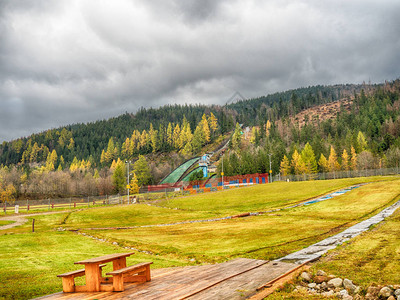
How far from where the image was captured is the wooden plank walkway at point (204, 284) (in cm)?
681

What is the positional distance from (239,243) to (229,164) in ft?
357

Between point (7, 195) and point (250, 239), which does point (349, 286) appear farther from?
point (7, 195)

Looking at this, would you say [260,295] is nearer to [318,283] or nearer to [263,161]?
[318,283]

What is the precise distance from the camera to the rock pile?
23.9ft

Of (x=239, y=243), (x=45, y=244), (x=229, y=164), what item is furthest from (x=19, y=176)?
(x=239, y=243)

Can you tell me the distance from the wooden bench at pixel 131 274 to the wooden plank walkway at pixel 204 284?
7.0 inches

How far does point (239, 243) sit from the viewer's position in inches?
746

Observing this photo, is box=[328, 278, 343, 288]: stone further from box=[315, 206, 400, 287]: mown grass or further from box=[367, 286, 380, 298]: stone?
box=[367, 286, 380, 298]: stone

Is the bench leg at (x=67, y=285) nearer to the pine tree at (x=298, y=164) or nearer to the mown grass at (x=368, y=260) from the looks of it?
the mown grass at (x=368, y=260)

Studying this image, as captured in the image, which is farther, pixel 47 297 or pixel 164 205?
pixel 164 205

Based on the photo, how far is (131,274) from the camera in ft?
26.4

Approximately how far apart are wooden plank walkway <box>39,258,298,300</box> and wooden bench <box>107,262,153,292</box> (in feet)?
0.58

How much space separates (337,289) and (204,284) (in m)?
3.80

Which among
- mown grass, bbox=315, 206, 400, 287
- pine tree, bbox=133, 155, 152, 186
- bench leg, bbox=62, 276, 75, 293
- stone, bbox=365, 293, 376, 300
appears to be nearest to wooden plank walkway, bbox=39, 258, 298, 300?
bench leg, bbox=62, 276, 75, 293
